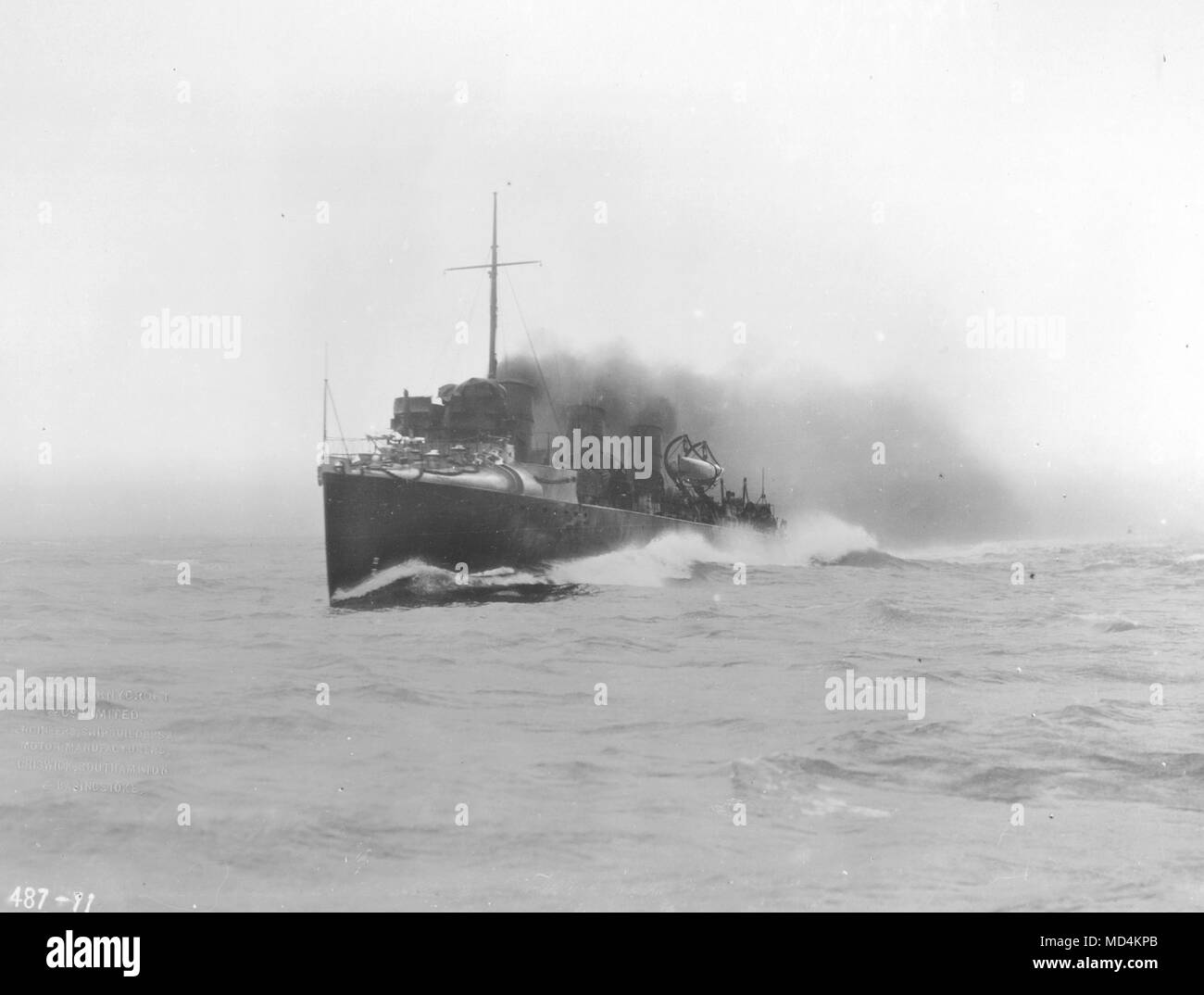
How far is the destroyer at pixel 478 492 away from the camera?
744 inches

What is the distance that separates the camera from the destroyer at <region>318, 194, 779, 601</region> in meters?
18.9

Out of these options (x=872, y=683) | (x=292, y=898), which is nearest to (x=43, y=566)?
(x=292, y=898)

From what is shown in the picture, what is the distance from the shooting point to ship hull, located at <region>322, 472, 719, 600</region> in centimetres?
1878

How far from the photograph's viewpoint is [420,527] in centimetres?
1923

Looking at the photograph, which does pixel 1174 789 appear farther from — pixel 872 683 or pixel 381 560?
pixel 381 560

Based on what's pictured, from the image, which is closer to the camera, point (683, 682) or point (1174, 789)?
point (1174, 789)

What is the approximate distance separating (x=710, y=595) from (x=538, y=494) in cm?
520

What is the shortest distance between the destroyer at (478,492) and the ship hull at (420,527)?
0.9 inches

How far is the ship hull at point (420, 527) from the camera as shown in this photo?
18781mm

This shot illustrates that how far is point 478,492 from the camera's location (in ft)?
66.3

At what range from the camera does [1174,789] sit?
785cm

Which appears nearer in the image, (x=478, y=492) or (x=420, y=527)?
(x=420, y=527)

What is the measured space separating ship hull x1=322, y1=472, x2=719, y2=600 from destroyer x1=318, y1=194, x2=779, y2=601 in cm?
2

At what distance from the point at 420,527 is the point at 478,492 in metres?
1.72
